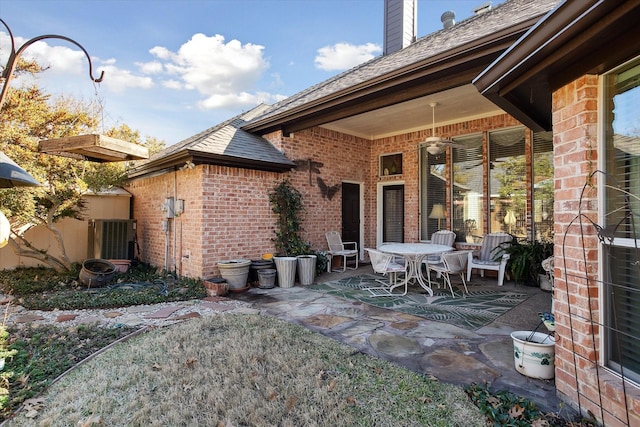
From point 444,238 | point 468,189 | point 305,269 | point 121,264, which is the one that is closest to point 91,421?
point 305,269

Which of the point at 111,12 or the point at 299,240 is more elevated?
the point at 111,12

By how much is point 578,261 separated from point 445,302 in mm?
2892

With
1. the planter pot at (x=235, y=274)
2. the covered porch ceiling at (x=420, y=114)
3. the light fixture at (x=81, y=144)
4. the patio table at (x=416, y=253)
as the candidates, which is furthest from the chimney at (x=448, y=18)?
the light fixture at (x=81, y=144)

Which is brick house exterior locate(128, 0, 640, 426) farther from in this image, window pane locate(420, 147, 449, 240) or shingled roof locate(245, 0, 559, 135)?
window pane locate(420, 147, 449, 240)

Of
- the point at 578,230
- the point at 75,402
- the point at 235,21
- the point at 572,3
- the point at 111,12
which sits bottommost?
the point at 75,402

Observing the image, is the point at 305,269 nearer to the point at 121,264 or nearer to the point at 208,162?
the point at 208,162

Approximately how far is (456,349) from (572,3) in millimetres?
2801

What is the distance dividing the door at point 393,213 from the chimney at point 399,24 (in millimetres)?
3471

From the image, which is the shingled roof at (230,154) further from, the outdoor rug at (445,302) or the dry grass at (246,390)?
the dry grass at (246,390)

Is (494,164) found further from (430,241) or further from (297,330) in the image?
(297,330)

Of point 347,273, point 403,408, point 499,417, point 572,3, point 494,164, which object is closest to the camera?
point 572,3

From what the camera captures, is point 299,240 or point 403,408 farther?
point 299,240

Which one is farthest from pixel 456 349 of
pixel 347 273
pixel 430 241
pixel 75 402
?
pixel 430 241

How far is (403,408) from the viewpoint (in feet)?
7.12
